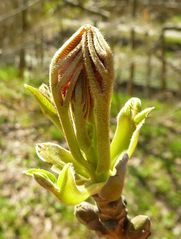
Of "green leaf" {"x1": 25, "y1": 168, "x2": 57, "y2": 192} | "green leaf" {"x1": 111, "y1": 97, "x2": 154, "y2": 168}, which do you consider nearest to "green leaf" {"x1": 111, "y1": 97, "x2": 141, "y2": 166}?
"green leaf" {"x1": 111, "y1": 97, "x2": 154, "y2": 168}

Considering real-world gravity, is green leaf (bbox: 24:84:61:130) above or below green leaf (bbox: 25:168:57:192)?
above

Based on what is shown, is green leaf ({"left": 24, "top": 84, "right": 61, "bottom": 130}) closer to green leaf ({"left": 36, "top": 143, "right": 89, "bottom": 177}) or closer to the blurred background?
green leaf ({"left": 36, "top": 143, "right": 89, "bottom": 177})

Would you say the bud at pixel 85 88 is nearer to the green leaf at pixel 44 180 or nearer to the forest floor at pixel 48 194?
the green leaf at pixel 44 180

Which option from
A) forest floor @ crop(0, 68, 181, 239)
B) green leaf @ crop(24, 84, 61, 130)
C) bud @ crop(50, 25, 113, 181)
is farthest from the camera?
forest floor @ crop(0, 68, 181, 239)

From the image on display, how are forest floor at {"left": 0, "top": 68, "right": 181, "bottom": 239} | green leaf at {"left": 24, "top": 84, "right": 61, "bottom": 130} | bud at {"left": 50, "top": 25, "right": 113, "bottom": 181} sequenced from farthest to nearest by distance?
1. forest floor at {"left": 0, "top": 68, "right": 181, "bottom": 239}
2. green leaf at {"left": 24, "top": 84, "right": 61, "bottom": 130}
3. bud at {"left": 50, "top": 25, "right": 113, "bottom": 181}

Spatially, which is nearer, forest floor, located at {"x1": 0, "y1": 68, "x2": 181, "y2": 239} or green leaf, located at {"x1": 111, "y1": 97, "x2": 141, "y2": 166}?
green leaf, located at {"x1": 111, "y1": 97, "x2": 141, "y2": 166}

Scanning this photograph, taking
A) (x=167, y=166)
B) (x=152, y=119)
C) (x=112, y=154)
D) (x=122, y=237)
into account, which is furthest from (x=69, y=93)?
(x=152, y=119)

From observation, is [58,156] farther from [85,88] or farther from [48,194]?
[48,194]
